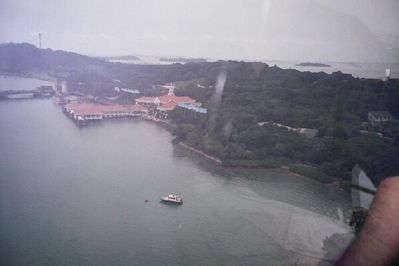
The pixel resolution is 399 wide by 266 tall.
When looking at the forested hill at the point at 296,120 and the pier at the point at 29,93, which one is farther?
the forested hill at the point at 296,120

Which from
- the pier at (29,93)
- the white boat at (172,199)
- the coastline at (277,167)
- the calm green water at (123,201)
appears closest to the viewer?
the calm green water at (123,201)

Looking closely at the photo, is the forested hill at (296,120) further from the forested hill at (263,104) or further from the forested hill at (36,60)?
the forested hill at (36,60)

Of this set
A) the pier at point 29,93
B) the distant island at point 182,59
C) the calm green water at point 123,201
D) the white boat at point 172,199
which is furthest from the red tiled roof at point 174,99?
the white boat at point 172,199

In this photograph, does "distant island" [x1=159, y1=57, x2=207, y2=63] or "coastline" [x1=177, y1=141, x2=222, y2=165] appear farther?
"distant island" [x1=159, y1=57, x2=207, y2=63]

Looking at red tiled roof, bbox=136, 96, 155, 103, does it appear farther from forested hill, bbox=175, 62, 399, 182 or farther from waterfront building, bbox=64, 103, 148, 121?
forested hill, bbox=175, 62, 399, 182

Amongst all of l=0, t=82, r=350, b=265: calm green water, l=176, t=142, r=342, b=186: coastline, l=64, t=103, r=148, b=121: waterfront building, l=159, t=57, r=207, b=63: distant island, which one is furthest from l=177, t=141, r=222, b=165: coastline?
l=159, t=57, r=207, b=63: distant island

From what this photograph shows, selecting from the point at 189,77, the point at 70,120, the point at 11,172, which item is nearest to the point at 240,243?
the point at 11,172

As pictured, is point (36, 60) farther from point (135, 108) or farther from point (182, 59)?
point (182, 59)
